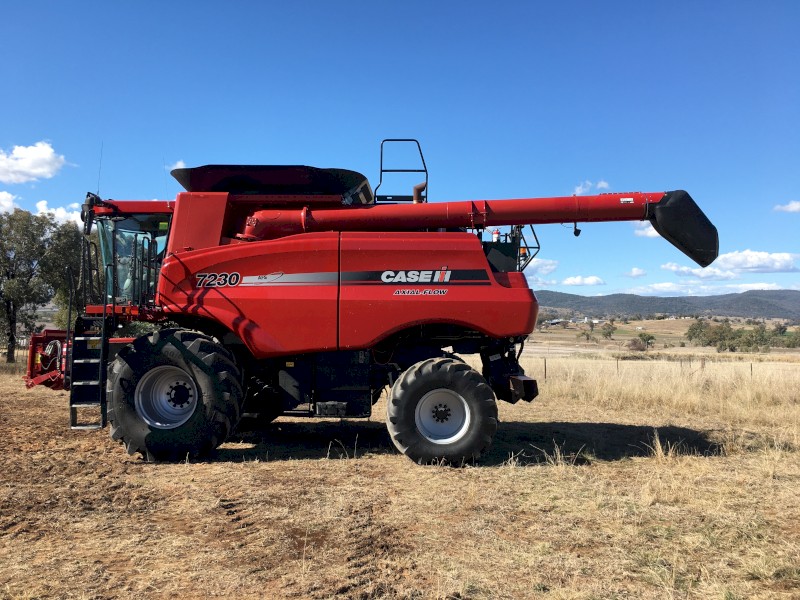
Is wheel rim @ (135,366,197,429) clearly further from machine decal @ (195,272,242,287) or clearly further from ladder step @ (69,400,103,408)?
machine decal @ (195,272,242,287)

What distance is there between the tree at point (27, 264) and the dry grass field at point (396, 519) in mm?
14159

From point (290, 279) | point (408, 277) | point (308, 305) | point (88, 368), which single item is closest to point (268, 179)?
point (290, 279)

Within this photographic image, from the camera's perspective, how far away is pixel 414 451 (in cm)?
665

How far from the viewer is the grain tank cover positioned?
7273 millimetres

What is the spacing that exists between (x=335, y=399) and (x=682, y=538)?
4155mm

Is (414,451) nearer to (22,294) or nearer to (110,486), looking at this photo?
(110,486)

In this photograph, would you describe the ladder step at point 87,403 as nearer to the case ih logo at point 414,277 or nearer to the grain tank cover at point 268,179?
the grain tank cover at point 268,179

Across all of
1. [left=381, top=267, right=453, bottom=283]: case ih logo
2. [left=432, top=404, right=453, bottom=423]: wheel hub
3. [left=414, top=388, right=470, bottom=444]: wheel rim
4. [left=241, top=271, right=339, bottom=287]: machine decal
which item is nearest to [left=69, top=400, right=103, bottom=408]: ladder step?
[left=241, top=271, right=339, bottom=287]: machine decal

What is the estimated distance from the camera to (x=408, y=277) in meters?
6.88

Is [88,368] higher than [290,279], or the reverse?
[290,279]

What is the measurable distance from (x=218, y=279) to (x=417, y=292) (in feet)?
8.09

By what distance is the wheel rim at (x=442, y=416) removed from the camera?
22.3ft

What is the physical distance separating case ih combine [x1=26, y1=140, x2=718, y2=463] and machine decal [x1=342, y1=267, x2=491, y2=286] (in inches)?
0.5

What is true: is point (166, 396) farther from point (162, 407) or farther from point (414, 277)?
point (414, 277)
